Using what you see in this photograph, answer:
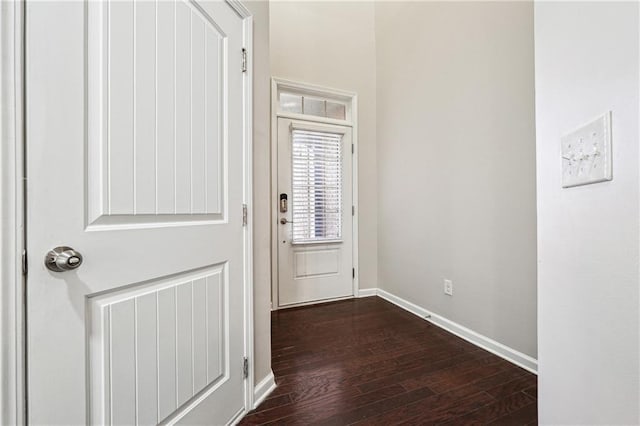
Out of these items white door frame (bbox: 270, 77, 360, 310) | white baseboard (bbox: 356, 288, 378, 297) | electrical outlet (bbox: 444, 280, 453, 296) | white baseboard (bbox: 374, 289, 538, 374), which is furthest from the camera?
white baseboard (bbox: 356, 288, 378, 297)

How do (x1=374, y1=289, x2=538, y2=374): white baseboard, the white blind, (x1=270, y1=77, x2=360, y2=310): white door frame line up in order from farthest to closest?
1. the white blind
2. (x1=270, y1=77, x2=360, y2=310): white door frame
3. (x1=374, y1=289, x2=538, y2=374): white baseboard

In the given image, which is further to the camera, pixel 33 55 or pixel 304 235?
pixel 304 235

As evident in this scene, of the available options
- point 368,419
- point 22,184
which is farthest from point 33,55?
point 368,419

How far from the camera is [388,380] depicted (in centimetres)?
165

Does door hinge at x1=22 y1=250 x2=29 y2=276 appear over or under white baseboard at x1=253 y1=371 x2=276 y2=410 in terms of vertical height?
over

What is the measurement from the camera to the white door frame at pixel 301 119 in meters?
2.86

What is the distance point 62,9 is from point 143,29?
0.23 m

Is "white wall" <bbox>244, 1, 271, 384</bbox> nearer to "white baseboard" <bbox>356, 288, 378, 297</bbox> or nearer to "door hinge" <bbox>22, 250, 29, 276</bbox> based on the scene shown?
"door hinge" <bbox>22, 250, 29, 276</bbox>

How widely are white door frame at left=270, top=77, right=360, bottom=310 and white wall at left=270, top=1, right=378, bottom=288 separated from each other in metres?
0.07

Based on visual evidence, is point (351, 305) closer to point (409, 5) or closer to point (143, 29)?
point (143, 29)

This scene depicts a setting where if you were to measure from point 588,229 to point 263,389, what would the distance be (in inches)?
62.2

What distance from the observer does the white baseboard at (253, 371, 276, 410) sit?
144 cm

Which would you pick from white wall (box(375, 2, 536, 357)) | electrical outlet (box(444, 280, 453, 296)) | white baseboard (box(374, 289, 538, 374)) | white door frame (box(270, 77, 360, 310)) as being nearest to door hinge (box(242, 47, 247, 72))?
white door frame (box(270, 77, 360, 310))

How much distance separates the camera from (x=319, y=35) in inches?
121
